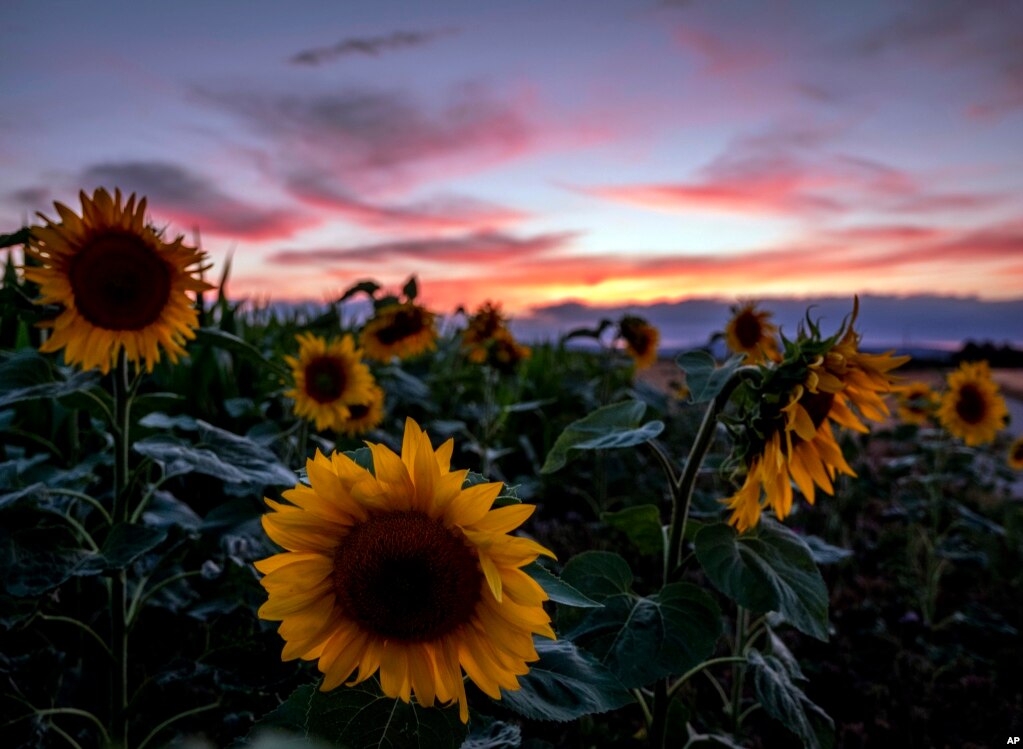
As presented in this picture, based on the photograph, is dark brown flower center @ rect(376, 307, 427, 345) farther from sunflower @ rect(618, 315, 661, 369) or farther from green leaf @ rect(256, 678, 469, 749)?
green leaf @ rect(256, 678, 469, 749)

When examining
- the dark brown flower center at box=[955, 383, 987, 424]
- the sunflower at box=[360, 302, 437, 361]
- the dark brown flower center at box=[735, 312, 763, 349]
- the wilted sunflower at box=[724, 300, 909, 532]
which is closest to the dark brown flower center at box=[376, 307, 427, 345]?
the sunflower at box=[360, 302, 437, 361]

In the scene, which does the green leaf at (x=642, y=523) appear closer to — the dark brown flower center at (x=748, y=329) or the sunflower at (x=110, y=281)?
the sunflower at (x=110, y=281)

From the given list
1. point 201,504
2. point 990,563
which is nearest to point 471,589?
point 201,504

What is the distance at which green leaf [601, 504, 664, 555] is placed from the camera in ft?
5.70

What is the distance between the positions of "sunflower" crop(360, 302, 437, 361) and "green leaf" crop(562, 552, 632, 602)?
2695 mm

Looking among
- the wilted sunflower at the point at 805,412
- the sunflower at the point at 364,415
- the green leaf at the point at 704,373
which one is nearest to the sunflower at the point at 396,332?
the sunflower at the point at 364,415

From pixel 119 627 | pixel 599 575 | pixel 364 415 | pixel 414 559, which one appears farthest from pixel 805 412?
pixel 364 415

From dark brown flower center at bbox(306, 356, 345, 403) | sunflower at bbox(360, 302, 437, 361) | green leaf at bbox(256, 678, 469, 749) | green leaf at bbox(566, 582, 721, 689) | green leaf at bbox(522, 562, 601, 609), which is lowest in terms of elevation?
green leaf at bbox(566, 582, 721, 689)

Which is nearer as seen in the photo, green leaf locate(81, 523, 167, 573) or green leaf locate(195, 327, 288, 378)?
green leaf locate(81, 523, 167, 573)

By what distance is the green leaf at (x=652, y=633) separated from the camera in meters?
1.30

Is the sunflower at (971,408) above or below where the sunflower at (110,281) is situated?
below

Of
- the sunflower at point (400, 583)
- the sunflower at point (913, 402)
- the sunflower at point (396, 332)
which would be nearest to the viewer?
the sunflower at point (400, 583)

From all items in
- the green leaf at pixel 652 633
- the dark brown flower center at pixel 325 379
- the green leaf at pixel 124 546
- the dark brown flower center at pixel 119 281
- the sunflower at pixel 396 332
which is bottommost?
the green leaf at pixel 652 633

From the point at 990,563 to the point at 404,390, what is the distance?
3334 mm
